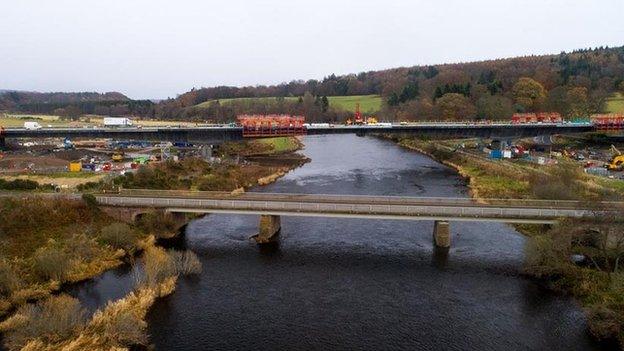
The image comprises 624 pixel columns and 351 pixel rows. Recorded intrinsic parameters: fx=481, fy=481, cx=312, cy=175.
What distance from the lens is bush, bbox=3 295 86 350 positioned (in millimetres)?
26516

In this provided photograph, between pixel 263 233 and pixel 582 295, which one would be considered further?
pixel 263 233

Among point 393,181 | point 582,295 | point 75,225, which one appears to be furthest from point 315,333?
point 393,181

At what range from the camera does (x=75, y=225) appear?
4450 centimetres

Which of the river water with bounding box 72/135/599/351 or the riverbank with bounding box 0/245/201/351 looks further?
the river water with bounding box 72/135/599/351

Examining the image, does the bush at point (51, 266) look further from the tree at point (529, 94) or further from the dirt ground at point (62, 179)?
the tree at point (529, 94)

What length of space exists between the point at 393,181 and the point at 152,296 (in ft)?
172

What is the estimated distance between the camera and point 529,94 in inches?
Answer: 5620

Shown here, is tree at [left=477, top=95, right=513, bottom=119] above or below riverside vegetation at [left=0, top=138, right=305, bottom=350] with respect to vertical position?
above

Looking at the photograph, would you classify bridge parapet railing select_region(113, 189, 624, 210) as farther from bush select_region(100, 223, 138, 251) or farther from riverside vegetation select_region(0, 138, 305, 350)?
bush select_region(100, 223, 138, 251)

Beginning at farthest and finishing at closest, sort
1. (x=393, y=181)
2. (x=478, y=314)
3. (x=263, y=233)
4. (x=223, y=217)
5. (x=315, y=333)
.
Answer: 1. (x=393, y=181)
2. (x=223, y=217)
3. (x=263, y=233)
4. (x=478, y=314)
5. (x=315, y=333)

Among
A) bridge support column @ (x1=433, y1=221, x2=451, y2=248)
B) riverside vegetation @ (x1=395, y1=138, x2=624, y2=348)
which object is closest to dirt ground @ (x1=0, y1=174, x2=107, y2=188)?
bridge support column @ (x1=433, y1=221, x2=451, y2=248)

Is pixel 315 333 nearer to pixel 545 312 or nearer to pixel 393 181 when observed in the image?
pixel 545 312

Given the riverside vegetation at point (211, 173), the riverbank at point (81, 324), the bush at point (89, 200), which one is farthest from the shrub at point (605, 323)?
the riverside vegetation at point (211, 173)

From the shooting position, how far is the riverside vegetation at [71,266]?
27453 millimetres
